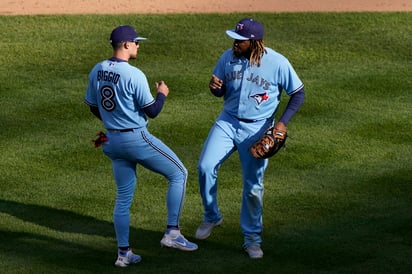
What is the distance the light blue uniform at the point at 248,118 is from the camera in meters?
9.17

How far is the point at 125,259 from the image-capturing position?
9008 mm

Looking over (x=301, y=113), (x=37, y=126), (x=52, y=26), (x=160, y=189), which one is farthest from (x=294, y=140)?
(x=52, y=26)

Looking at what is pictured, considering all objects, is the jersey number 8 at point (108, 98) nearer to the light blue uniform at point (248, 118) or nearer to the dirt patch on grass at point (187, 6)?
the light blue uniform at point (248, 118)

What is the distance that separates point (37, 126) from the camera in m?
12.8

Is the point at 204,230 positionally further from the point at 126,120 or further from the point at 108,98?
the point at 108,98

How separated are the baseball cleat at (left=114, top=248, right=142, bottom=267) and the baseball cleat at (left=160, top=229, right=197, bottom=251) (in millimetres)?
401

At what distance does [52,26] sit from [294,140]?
5.78m

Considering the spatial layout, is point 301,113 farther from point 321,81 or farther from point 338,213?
point 338,213

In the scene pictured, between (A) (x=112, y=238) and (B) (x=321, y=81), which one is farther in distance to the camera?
(B) (x=321, y=81)

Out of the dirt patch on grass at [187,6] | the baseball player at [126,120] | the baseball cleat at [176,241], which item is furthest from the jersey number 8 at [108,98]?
the dirt patch on grass at [187,6]

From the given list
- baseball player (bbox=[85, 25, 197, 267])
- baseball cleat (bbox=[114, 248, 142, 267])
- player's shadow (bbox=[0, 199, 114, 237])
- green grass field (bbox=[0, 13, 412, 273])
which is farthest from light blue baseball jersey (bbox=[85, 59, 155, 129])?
player's shadow (bbox=[0, 199, 114, 237])

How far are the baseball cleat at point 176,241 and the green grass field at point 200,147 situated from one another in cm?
8

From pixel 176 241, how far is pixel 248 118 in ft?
3.84

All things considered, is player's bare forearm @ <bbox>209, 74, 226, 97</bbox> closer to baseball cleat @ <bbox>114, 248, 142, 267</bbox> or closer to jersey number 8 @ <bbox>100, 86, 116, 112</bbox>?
jersey number 8 @ <bbox>100, 86, 116, 112</bbox>
